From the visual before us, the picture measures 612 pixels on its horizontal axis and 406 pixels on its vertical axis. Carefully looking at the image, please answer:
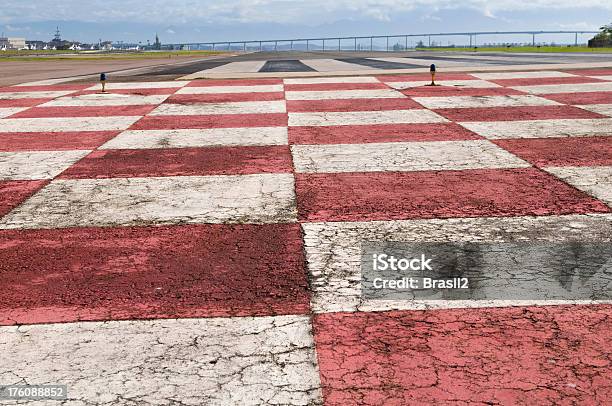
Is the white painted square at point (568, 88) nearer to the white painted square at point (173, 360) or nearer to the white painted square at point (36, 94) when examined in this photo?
the white painted square at point (36, 94)

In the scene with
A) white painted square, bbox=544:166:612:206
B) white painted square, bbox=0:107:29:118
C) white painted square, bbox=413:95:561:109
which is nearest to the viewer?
white painted square, bbox=544:166:612:206

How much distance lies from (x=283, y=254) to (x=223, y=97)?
53.3 ft

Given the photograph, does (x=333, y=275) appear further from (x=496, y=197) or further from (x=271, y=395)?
(x=496, y=197)

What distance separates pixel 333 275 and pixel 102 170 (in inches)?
254

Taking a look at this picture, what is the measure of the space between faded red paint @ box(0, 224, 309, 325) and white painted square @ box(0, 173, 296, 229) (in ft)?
1.34

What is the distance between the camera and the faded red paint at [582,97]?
18.8 meters

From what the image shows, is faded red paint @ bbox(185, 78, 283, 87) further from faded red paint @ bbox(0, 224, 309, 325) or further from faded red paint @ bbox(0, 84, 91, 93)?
faded red paint @ bbox(0, 224, 309, 325)

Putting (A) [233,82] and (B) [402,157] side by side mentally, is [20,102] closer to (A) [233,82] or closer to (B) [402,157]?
(A) [233,82]

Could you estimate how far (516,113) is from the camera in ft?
55.1

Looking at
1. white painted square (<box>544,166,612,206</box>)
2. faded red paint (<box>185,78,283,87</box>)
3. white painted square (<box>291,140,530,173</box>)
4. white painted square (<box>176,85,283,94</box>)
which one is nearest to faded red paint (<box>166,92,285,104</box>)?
white painted square (<box>176,85,283,94</box>)

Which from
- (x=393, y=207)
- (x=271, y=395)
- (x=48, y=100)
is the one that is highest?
(x=48, y=100)

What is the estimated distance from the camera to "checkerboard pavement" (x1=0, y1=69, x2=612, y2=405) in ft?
14.0

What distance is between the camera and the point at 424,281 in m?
5.81

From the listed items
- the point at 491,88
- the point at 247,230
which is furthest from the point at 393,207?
the point at 491,88
